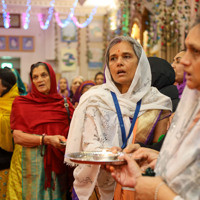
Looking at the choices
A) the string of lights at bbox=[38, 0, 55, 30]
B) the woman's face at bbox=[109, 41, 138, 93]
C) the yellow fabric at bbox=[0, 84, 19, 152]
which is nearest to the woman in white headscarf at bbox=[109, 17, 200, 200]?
the woman's face at bbox=[109, 41, 138, 93]

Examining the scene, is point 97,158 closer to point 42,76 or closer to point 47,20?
point 42,76

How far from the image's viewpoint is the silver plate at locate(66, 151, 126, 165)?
1.31 metres

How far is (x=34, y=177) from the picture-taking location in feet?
9.69

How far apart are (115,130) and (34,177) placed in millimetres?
1373

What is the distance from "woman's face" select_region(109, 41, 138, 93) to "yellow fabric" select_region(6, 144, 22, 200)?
1.49 metres

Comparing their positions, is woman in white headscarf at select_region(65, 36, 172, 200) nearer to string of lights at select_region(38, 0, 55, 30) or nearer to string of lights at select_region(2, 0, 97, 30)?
string of lights at select_region(2, 0, 97, 30)

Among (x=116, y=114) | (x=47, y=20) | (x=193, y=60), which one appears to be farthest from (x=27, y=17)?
(x=193, y=60)

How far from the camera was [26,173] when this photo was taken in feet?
9.73

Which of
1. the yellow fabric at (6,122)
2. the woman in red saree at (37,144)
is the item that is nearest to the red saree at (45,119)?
the woman in red saree at (37,144)

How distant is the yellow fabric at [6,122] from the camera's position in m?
3.21

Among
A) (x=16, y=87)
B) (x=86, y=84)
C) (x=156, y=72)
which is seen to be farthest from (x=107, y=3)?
(x=156, y=72)

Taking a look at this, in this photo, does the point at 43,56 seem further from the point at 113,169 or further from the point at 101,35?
the point at 113,169

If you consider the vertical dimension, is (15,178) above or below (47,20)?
below

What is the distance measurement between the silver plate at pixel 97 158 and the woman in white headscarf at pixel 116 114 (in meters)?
0.31
